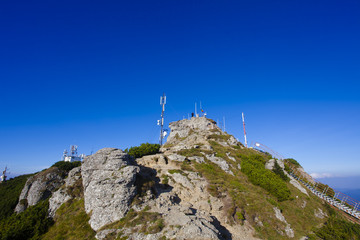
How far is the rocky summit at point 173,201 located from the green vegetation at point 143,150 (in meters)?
6.87

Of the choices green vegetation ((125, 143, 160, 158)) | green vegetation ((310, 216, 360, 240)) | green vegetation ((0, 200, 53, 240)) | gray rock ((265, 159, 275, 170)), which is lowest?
green vegetation ((310, 216, 360, 240))

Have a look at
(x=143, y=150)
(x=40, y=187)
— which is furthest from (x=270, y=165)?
(x=40, y=187)

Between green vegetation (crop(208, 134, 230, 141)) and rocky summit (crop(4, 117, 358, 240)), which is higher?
green vegetation (crop(208, 134, 230, 141))

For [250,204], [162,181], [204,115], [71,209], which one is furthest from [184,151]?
[204,115]

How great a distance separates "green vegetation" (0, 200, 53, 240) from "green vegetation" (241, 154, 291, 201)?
41.3 meters

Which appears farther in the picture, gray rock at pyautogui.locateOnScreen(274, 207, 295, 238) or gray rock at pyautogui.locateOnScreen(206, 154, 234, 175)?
gray rock at pyautogui.locateOnScreen(206, 154, 234, 175)

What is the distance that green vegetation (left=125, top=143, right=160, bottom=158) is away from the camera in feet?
162

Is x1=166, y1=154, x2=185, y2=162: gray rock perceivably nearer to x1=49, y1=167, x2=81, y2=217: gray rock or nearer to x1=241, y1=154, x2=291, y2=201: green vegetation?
x1=241, y1=154, x2=291, y2=201: green vegetation

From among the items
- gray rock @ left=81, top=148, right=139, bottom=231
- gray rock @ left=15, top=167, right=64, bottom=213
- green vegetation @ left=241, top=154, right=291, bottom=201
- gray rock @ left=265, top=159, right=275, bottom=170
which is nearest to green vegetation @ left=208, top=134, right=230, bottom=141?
green vegetation @ left=241, top=154, right=291, bottom=201

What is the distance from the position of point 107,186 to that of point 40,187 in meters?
18.1

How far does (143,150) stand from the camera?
166 feet

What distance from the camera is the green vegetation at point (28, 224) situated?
971 inches

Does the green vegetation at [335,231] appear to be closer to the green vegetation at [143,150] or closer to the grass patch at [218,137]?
the grass patch at [218,137]

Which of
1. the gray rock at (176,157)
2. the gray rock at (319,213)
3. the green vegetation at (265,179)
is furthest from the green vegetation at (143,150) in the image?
the gray rock at (319,213)
